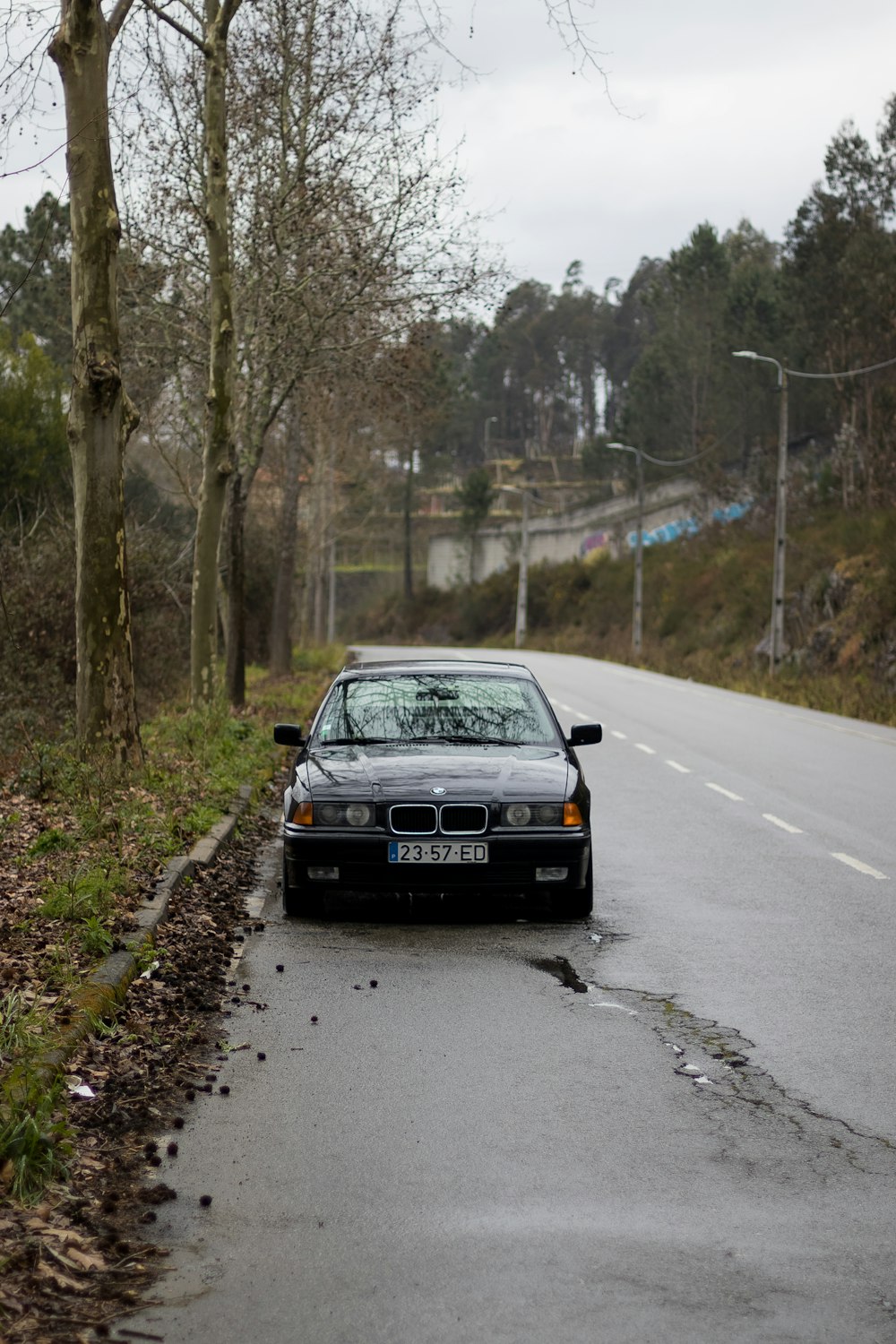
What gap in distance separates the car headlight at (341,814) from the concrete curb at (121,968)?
98cm

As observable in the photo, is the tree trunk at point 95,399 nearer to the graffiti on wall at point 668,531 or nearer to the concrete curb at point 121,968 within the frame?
the concrete curb at point 121,968

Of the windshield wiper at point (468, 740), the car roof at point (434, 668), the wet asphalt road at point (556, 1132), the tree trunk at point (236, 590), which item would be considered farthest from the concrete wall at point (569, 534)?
the wet asphalt road at point (556, 1132)

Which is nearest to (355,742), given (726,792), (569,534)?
(726,792)

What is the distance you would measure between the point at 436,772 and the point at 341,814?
63 cm

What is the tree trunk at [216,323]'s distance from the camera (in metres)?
20.0

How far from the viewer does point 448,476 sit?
132500mm

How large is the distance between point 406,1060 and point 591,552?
8325cm

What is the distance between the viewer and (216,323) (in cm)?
2044

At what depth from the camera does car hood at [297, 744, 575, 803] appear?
9547 millimetres

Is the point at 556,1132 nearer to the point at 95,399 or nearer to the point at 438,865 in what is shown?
the point at 438,865

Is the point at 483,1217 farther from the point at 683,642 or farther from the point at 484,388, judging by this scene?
the point at 484,388

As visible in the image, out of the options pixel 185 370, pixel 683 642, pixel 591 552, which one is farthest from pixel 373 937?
pixel 591 552

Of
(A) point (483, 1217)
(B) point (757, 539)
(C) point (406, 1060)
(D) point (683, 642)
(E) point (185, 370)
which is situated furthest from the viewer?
(B) point (757, 539)

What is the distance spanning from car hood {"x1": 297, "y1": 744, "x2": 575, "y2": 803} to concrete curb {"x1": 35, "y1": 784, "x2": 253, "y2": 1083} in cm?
106
